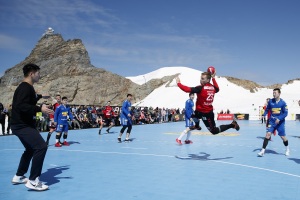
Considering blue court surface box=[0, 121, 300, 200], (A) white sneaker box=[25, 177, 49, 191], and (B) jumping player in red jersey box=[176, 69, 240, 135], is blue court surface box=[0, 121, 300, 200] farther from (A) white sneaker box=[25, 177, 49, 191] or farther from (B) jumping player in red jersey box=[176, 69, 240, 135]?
(B) jumping player in red jersey box=[176, 69, 240, 135]

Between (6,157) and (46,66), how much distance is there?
77.4 metres

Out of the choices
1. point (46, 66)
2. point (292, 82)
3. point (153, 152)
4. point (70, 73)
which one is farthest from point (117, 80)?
point (153, 152)

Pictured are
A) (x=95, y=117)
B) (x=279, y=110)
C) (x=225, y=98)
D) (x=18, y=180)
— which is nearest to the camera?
(x=18, y=180)

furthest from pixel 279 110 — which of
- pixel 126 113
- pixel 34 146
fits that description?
pixel 34 146

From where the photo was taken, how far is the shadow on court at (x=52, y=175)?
6344 millimetres

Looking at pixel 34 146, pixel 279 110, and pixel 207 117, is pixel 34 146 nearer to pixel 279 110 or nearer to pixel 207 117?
pixel 207 117

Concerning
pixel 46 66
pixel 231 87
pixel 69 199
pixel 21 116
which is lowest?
pixel 69 199

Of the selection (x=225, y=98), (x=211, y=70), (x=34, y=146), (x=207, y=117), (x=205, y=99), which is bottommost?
(x=34, y=146)

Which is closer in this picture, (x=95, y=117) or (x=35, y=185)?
(x=35, y=185)

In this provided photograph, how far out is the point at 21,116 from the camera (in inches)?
218

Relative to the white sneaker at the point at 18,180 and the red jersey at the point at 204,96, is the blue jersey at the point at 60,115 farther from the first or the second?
the white sneaker at the point at 18,180

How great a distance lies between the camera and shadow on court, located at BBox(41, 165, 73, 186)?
20.8ft

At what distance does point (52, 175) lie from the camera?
6918mm

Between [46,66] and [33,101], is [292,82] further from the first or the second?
[33,101]
